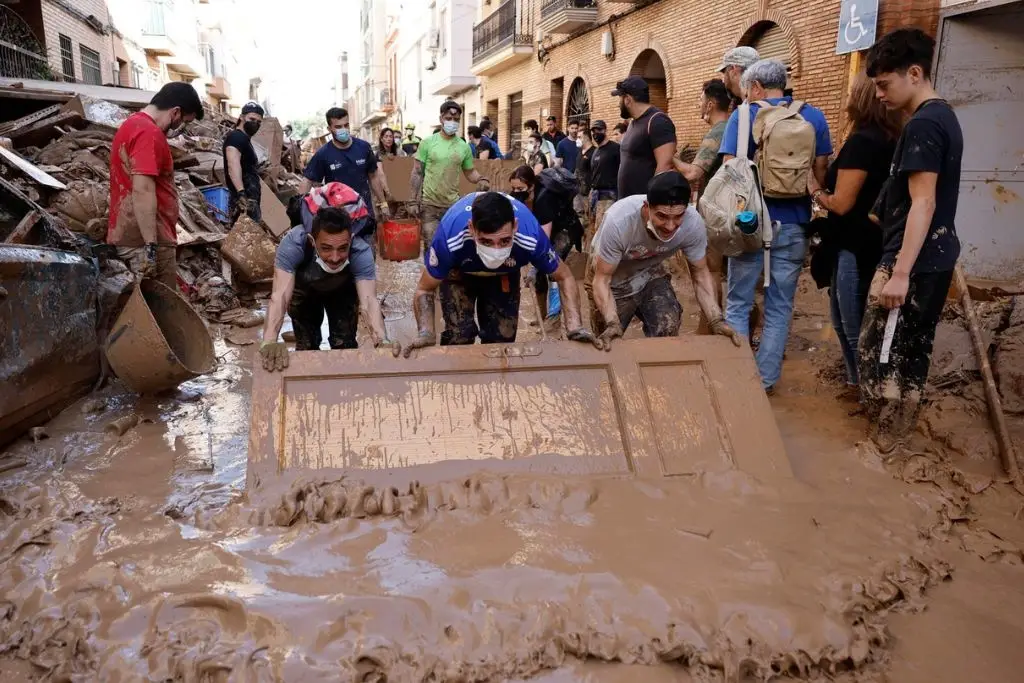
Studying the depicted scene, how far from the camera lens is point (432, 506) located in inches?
104

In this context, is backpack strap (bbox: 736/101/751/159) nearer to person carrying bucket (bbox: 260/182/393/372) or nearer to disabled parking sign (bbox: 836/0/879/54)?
person carrying bucket (bbox: 260/182/393/372)

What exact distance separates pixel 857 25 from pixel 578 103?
9.50 meters

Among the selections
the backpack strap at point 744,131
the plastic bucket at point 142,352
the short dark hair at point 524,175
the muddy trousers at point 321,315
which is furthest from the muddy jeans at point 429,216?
the backpack strap at point 744,131

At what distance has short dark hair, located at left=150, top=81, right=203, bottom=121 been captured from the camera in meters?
4.48

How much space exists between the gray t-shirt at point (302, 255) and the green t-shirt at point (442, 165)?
325cm

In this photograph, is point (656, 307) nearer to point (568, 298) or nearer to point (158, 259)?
point (568, 298)

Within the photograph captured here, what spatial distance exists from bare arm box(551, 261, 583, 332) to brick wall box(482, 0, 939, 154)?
525 centimetres

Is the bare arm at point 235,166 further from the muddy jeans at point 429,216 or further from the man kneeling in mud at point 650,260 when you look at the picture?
the man kneeling in mud at point 650,260

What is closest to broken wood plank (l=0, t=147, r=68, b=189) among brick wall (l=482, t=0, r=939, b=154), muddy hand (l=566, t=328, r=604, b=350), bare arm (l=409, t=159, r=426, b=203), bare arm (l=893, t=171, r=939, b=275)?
bare arm (l=409, t=159, r=426, b=203)

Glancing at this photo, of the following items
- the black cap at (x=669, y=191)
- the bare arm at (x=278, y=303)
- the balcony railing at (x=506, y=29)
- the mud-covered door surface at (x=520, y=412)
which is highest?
the balcony railing at (x=506, y=29)

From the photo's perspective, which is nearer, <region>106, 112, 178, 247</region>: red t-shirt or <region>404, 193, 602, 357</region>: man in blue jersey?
<region>404, 193, 602, 357</region>: man in blue jersey

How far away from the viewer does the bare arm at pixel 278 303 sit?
125 inches

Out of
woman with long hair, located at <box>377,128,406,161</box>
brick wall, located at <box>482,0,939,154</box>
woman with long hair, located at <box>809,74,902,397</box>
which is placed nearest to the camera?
woman with long hair, located at <box>809,74,902,397</box>

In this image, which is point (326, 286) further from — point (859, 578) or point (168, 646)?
point (859, 578)
